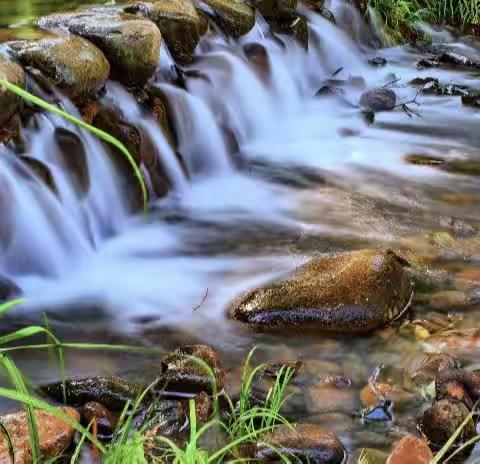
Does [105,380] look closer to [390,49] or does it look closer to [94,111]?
[94,111]

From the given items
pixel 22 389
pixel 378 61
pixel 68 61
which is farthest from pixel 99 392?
pixel 378 61

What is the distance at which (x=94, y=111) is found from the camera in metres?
4.14

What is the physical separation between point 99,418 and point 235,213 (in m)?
2.30

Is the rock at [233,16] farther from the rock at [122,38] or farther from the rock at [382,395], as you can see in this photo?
the rock at [382,395]

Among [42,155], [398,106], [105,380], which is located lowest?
[398,106]

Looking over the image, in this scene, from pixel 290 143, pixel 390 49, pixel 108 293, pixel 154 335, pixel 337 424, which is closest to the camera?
pixel 337 424

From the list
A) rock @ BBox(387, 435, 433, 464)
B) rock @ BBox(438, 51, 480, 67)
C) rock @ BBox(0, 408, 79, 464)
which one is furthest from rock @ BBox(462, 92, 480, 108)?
rock @ BBox(0, 408, 79, 464)

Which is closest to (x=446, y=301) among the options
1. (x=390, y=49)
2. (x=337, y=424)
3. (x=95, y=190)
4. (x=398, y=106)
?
(x=337, y=424)

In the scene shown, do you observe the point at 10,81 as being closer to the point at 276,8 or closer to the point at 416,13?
the point at 276,8

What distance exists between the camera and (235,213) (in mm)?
4414

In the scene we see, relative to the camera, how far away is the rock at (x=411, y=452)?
6.95 feet

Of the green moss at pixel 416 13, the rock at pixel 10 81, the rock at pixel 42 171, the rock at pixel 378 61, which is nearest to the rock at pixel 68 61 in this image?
the rock at pixel 10 81

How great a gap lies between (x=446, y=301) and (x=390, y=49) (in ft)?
18.7

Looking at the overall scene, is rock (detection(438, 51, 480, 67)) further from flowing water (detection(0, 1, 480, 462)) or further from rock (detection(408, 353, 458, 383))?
rock (detection(408, 353, 458, 383))
